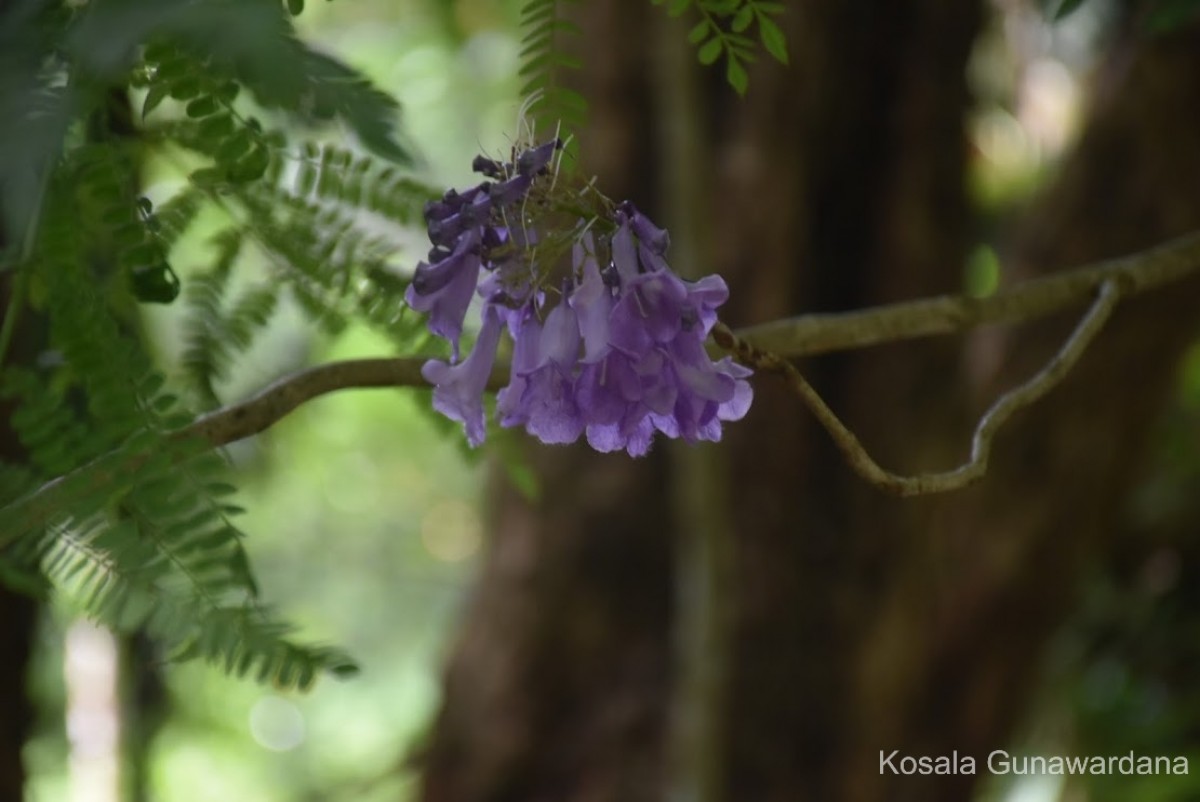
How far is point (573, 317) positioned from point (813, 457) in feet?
5.44

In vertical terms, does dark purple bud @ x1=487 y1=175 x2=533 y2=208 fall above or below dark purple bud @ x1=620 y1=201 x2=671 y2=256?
above

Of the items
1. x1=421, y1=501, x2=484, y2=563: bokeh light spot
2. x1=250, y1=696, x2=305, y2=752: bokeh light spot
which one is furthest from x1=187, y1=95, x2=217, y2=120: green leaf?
x1=421, y1=501, x2=484, y2=563: bokeh light spot

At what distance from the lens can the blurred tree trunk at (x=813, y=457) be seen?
95.8 inches

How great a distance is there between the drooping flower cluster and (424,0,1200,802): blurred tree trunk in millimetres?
1505

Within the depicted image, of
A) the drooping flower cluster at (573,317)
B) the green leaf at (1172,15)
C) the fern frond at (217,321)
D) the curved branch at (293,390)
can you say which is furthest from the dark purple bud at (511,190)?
the green leaf at (1172,15)

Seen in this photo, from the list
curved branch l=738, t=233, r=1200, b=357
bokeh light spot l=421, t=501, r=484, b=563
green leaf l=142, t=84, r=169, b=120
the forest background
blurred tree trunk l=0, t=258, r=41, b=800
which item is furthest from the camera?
bokeh light spot l=421, t=501, r=484, b=563

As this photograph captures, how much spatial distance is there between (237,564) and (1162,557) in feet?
10.8

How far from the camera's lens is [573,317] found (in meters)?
0.88

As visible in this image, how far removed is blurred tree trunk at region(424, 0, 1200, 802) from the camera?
243 centimetres

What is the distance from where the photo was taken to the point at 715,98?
8.16 ft

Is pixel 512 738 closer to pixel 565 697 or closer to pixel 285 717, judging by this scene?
pixel 565 697

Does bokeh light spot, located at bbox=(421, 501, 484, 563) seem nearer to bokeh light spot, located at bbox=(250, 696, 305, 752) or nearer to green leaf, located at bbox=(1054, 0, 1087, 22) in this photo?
bokeh light spot, located at bbox=(250, 696, 305, 752)

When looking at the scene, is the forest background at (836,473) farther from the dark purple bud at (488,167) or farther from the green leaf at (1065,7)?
the dark purple bud at (488,167)

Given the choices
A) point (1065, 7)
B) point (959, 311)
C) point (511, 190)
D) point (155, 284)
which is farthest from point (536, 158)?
point (1065, 7)
